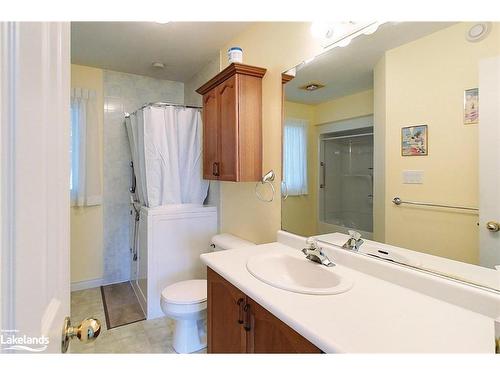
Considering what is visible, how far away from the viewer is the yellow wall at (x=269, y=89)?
169 cm

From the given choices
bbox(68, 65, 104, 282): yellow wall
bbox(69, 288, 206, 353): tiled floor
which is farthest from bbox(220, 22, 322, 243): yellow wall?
bbox(68, 65, 104, 282): yellow wall

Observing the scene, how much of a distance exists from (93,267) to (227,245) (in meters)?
1.84

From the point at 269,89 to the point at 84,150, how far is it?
83.5 inches

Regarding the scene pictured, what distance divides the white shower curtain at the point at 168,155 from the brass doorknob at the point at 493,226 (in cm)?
221

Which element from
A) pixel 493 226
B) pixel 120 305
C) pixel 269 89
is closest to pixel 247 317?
pixel 493 226

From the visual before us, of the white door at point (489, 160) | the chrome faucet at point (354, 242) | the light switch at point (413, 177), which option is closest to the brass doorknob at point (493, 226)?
the white door at point (489, 160)

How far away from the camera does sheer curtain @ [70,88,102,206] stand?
2770 mm

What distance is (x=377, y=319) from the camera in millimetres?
859

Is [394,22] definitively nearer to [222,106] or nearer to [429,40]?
[429,40]

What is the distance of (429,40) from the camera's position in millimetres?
1077

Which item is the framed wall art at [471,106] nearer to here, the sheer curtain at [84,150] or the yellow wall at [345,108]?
the yellow wall at [345,108]

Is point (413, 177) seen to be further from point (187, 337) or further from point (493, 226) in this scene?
point (187, 337)
